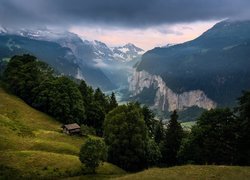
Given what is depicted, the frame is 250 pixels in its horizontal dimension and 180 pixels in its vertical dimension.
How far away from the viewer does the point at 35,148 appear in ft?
264

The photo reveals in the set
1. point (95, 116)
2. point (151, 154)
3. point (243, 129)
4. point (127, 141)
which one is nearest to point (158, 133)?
point (95, 116)

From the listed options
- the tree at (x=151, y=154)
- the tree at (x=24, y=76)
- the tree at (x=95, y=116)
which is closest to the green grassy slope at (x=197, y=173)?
the tree at (x=151, y=154)

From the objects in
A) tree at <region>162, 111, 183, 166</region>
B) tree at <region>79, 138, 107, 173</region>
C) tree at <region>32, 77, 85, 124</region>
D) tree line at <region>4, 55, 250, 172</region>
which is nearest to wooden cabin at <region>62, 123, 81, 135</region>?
tree line at <region>4, 55, 250, 172</region>

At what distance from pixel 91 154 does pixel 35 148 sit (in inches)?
581

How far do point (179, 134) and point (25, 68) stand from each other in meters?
60.4

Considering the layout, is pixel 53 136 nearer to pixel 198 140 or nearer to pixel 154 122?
pixel 198 140

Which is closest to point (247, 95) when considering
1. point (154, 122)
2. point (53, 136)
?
point (53, 136)

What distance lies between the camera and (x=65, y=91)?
415 ft

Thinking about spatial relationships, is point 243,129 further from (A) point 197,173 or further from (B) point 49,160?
(B) point 49,160

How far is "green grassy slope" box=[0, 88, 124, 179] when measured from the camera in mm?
67875

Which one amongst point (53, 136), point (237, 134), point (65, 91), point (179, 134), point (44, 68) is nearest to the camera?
point (237, 134)

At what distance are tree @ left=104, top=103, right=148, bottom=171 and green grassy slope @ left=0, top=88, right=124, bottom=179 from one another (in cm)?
725

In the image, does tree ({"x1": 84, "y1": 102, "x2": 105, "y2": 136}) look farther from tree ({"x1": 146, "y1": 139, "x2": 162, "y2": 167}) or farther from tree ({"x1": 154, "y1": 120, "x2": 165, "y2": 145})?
tree ({"x1": 146, "y1": 139, "x2": 162, "y2": 167})

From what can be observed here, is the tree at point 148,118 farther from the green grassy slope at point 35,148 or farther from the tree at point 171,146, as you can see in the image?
the green grassy slope at point 35,148
